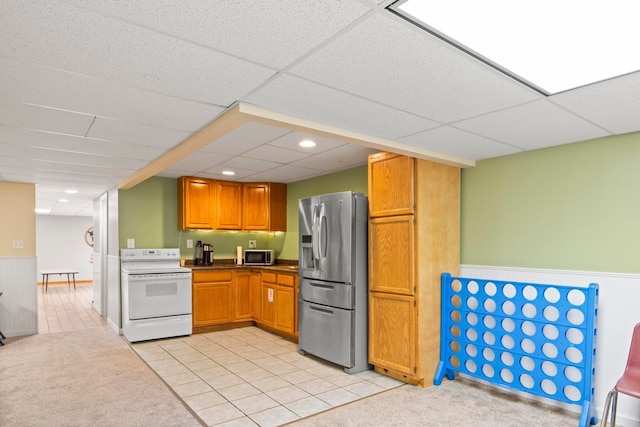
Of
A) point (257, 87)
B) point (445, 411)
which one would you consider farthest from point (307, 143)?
point (445, 411)

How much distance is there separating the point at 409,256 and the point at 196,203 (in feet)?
11.3

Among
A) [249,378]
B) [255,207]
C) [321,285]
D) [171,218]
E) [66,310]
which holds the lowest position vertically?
[66,310]

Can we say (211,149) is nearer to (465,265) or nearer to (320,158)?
(320,158)

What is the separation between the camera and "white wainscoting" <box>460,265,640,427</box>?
278cm

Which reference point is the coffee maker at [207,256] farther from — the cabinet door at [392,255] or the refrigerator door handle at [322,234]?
the cabinet door at [392,255]

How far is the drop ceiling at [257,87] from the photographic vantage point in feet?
4.72

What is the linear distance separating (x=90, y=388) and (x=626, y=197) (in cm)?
451

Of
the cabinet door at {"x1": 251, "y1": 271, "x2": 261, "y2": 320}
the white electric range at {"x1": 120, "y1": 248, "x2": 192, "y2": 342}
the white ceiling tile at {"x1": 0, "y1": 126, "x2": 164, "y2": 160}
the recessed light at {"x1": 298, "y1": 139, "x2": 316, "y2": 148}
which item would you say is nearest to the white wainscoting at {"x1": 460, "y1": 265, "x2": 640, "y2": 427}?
the recessed light at {"x1": 298, "y1": 139, "x2": 316, "y2": 148}

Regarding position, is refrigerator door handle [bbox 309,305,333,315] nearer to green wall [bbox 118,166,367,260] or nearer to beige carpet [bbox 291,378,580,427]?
beige carpet [bbox 291,378,580,427]

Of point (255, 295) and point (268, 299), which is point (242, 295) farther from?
point (268, 299)

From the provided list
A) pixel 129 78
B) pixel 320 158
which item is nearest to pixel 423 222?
pixel 320 158

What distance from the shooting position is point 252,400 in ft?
10.4

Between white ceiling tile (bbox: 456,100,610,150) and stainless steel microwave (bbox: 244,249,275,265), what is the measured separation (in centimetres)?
394

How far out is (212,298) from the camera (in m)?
5.52
